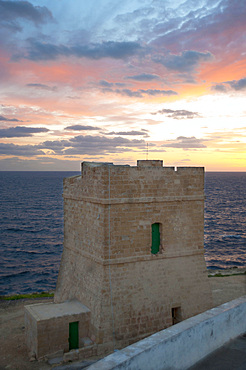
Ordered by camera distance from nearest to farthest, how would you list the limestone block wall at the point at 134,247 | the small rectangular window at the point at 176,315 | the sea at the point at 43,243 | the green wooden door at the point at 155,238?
the limestone block wall at the point at 134,247 < the green wooden door at the point at 155,238 < the small rectangular window at the point at 176,315 < the sea at the point at 43,243

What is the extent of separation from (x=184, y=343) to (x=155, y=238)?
10.5 m

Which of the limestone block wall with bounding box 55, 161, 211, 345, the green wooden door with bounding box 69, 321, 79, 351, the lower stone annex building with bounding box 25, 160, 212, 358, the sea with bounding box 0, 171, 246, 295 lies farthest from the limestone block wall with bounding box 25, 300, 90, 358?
the sea with bounding box 0, 171, 246, 295

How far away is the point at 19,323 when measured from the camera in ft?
67.8

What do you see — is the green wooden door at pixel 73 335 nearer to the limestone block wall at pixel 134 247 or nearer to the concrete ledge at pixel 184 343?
the limestone block wall at pixel 134 247

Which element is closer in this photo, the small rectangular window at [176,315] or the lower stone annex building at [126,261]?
the lower stone annex building at [126,261]

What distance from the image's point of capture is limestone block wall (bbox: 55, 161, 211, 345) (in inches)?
612

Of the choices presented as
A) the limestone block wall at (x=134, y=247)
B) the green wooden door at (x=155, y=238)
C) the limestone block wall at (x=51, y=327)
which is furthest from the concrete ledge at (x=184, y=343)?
the limestone block wall at (x=51, y=327)

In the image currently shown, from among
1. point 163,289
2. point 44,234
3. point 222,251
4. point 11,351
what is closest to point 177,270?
point 163,289

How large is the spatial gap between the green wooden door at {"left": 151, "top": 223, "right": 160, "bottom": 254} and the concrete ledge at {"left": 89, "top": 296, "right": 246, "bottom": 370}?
9.04 m

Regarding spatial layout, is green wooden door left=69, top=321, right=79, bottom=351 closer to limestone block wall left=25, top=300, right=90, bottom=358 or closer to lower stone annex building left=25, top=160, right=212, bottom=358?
lower stone annex building left=25, top=160, right=212, bottom=358

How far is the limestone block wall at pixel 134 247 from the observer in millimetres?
15547

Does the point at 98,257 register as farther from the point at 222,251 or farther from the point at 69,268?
the point at 222,251

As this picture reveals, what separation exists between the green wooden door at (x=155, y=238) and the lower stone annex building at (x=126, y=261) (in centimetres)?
5

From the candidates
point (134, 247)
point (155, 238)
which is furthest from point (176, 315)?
point (134, 247)
